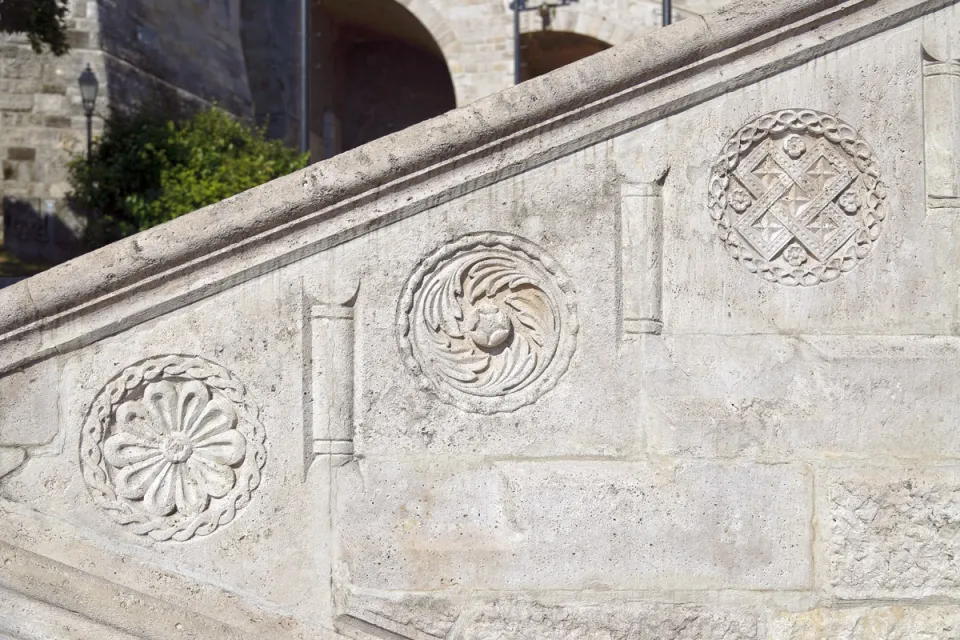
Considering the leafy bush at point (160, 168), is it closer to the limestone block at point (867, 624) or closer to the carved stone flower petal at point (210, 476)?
the carved stone flower petal at point (210, 476)

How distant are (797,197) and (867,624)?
4.78 ft

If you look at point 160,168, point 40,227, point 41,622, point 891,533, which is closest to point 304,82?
point 160,168

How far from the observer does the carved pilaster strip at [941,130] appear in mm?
3762

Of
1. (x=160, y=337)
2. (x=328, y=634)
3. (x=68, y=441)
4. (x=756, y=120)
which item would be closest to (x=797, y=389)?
(x=756, y=120)

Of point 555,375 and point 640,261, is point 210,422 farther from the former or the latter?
point 640,261

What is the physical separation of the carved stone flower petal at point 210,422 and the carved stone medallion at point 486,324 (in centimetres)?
62

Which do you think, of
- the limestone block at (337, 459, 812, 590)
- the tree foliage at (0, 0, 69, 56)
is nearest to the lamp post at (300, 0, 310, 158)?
the tree foliage at (0, 0, 69, 56)

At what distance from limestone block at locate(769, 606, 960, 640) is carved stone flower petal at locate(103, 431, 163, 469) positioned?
217 cm

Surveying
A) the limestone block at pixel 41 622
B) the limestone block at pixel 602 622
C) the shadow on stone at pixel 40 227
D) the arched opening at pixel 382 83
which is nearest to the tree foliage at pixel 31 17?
the shadow on stone at pixel 40 227

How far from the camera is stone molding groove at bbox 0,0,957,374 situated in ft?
11.6

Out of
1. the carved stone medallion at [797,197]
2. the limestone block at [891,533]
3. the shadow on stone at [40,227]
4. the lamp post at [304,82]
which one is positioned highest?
the lamp post at [304,82]

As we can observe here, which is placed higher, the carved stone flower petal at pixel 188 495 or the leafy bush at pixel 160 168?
the leafy bush at pixel 160 168

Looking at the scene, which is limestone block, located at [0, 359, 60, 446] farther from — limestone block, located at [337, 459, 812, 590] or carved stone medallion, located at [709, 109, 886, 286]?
carved stone medallion, located at [709, 109, 886, 286]

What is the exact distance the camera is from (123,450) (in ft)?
11.8
